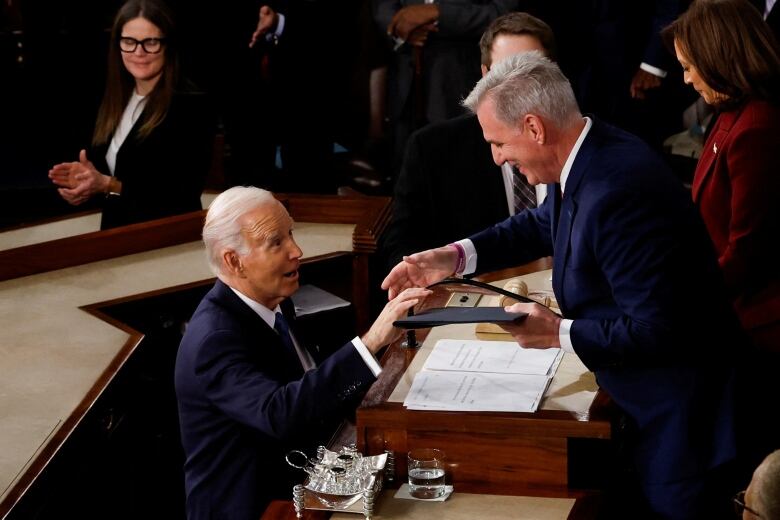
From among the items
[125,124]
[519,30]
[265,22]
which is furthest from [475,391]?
[265,22]

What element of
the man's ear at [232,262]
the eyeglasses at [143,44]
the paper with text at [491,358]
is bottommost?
the paper with text at [491,358]

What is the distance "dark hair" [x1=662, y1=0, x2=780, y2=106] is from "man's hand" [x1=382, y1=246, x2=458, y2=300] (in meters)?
0.90

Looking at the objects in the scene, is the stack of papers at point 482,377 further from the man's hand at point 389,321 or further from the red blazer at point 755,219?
the red blazer at point 755,219

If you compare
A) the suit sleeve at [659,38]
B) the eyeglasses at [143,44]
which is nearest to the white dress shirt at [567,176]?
the eyeglasses at [143,44]

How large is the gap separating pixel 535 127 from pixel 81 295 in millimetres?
1991

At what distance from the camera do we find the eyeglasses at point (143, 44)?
14.4 feet

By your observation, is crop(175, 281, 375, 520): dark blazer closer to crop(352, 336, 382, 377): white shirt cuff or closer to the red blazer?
crop(352, 336, 382, 377): white shirt cuff

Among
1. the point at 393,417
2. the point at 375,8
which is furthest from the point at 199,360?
the point at 375,8

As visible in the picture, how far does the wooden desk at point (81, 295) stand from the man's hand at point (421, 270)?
2.81ft

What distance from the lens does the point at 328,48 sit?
19.5 ft

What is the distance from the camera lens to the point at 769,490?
1894 mm

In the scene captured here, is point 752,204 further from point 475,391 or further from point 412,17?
point 412,17

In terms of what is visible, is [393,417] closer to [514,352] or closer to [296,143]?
[514,352]

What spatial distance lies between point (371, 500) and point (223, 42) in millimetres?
3844
